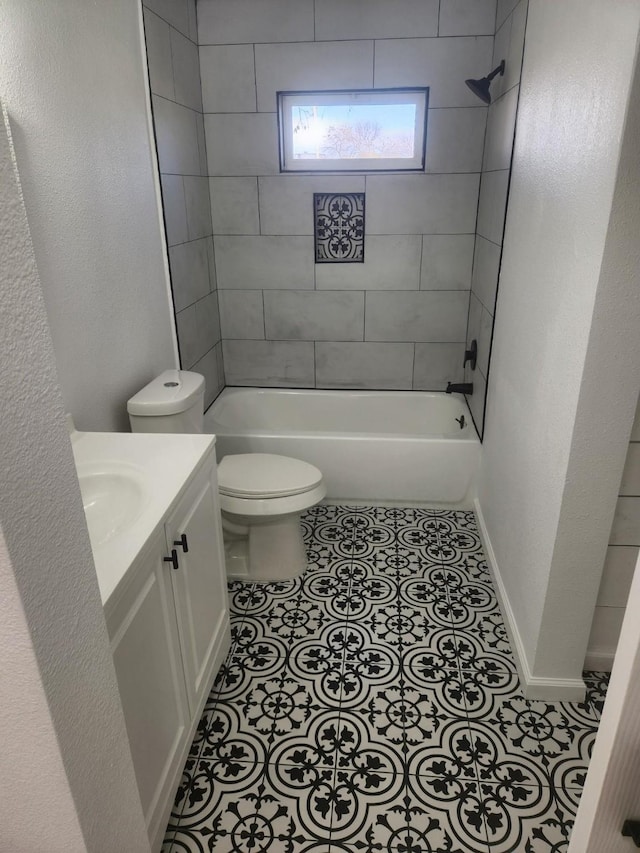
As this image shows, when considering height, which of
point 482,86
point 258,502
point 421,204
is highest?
point 482,86

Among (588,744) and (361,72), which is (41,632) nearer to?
(588,744)

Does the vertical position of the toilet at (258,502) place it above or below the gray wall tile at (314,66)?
below

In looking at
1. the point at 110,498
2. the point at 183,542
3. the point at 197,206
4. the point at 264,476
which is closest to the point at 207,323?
the point at 197,206

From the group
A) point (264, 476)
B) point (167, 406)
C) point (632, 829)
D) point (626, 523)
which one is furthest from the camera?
point (264, 476)

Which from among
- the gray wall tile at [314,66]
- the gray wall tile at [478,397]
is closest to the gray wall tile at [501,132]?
the gray wall tile at [314,66]

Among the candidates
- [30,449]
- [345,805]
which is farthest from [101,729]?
[345,805]

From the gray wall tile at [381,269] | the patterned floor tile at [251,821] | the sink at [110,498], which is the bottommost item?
the patterned floor tile at [251,821]

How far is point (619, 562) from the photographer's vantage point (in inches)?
69.9

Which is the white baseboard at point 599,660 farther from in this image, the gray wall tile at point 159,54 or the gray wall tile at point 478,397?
the gray wall tile at point 159,54

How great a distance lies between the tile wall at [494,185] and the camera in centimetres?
237

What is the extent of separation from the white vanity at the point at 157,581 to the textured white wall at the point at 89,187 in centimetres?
38

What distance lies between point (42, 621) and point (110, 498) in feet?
2.75

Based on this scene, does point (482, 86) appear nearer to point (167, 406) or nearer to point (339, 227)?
point (339, 227)

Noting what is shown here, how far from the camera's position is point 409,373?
3502mm
